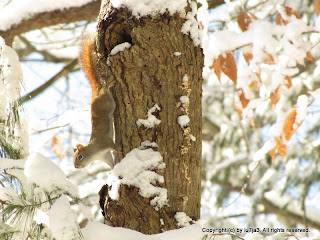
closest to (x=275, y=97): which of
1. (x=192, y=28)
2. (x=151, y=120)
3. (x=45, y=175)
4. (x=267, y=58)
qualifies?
(x=267, y=58)

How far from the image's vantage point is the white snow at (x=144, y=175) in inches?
54.5

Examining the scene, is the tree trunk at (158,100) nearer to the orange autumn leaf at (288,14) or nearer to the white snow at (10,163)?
the white snow at (10,163)

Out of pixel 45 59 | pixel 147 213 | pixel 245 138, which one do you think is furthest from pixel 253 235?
pixel 45 59

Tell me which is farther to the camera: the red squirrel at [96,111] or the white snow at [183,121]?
the red squirrel at [96,111]

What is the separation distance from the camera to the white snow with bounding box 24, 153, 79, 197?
1.18 metres

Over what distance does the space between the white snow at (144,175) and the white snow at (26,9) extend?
4.66ft

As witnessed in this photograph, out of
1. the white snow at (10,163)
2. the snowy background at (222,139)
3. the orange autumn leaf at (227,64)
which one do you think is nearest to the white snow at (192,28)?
the snowy background at (222,139)

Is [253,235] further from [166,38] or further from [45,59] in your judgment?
[45,59]

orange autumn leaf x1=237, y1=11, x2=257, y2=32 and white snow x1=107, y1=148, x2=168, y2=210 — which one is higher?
orange autumn leaf x1=237, y1=11, x2=257, y2=32

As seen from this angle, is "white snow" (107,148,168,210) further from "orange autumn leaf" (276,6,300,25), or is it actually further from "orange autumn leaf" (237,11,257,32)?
"orange autumn leaf" (276,6,300,25)

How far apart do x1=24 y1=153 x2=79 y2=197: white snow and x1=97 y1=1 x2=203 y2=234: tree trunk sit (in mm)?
255

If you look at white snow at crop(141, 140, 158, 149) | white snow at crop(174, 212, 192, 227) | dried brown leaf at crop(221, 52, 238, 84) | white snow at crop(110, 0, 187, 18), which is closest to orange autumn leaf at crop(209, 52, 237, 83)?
dried brown leaf at crop(221, 52, 238, 84)

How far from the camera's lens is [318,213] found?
400cm

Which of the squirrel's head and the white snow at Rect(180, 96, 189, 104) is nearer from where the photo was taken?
the white snow at Rect(180, 96, 189, 104)
